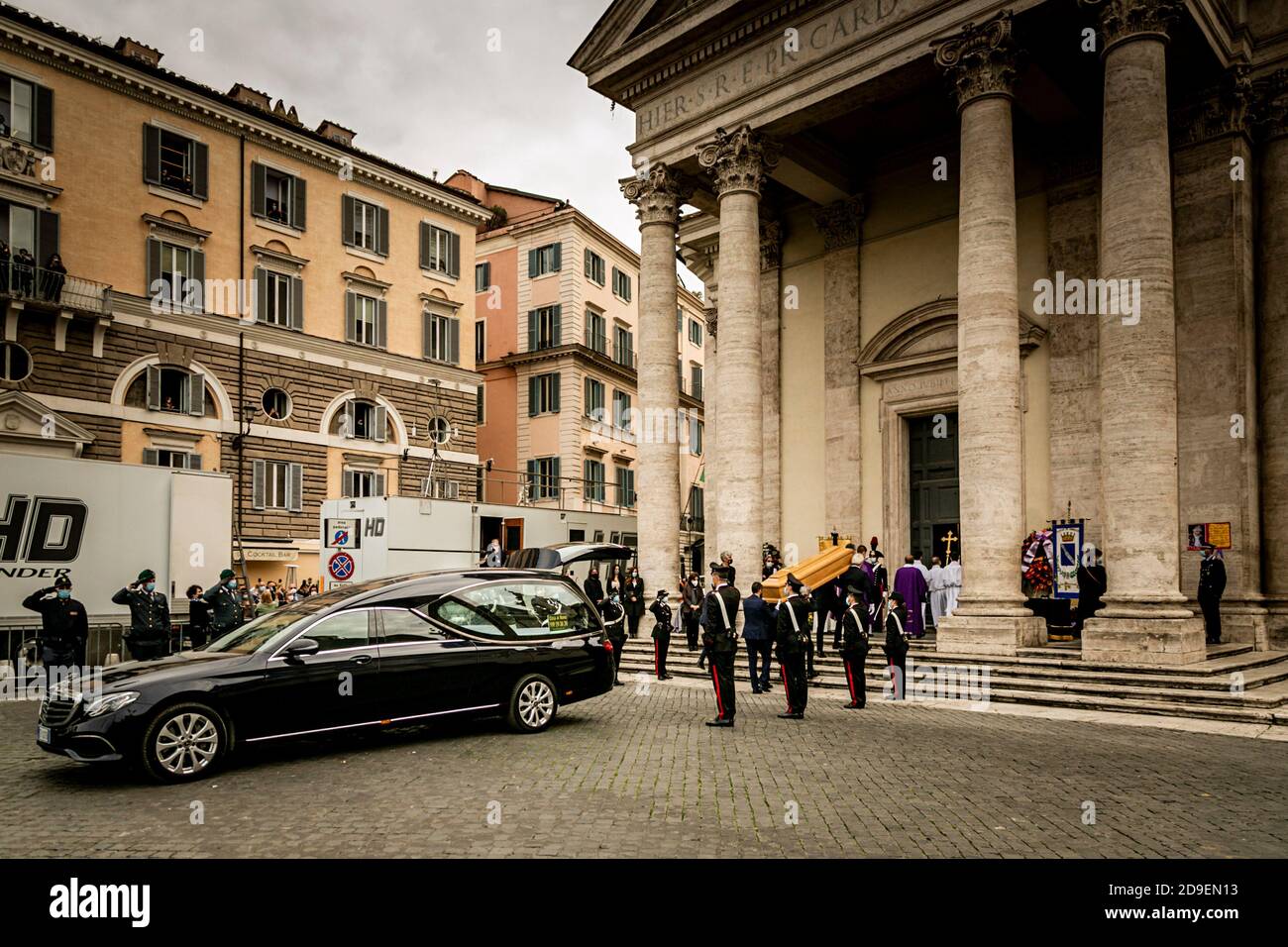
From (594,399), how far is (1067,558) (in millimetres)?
27699

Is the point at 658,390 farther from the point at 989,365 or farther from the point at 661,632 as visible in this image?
the point at 989,365

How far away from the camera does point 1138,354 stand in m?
14.1

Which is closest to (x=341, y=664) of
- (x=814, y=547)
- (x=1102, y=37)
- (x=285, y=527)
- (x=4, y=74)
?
(x=1102, y=37)

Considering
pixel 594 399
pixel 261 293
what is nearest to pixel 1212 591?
pixel 261 293

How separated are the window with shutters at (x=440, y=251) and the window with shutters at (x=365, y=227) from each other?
193cm

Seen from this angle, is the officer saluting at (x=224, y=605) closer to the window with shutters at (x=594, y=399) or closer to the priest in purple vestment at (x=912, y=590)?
the priest in purple vestment at (x=912, y=590)

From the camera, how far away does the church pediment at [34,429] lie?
24.4 meters

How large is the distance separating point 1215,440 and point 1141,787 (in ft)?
37.3

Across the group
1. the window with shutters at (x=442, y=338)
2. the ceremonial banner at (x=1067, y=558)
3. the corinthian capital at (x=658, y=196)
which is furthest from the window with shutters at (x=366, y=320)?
the ceremonial banner at (x=1067, y=558)

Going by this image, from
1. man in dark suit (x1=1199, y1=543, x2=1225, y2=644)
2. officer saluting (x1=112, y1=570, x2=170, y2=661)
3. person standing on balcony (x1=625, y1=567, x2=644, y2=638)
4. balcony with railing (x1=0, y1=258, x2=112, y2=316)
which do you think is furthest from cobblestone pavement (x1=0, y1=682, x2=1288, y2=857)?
balcony with railing (x1=0, y1=258, x2=112, y2=316)

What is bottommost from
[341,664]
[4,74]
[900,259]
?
[341,664]
